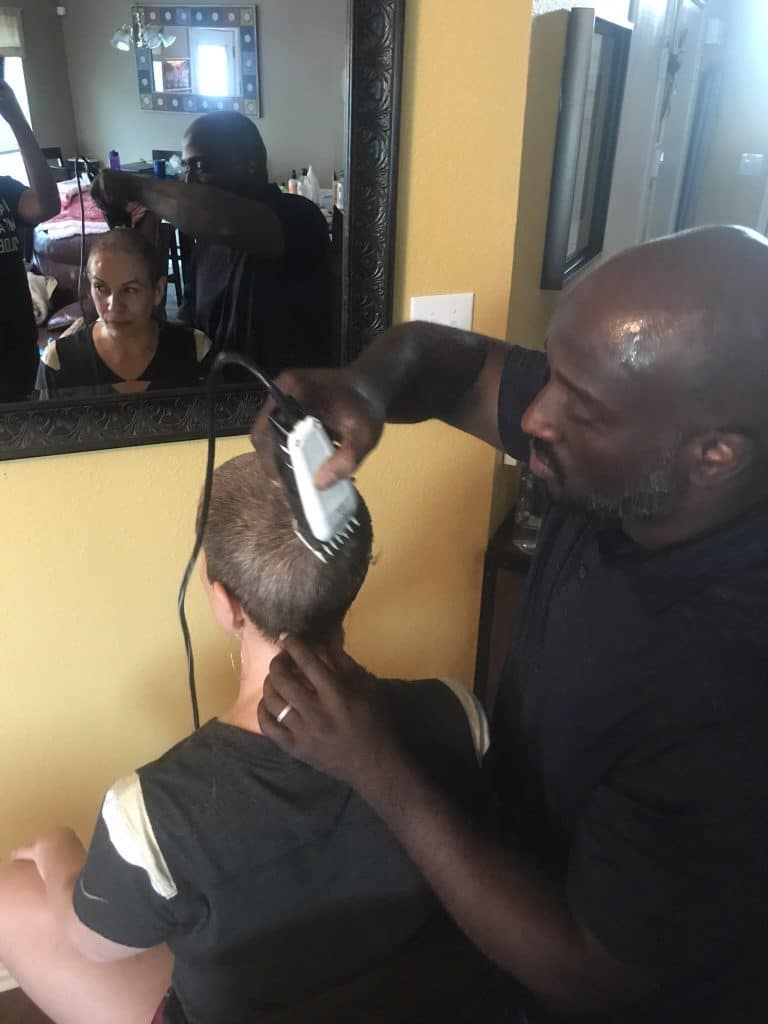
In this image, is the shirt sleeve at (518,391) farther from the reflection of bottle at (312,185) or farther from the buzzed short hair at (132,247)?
the buzzed short hair at (132,247)

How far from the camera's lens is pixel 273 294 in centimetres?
103

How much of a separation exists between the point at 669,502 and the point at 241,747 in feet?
1.54

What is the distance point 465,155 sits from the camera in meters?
1.04

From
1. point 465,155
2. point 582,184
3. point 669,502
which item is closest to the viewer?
point 669,502

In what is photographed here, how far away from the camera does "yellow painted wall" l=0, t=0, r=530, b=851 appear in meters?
1.01

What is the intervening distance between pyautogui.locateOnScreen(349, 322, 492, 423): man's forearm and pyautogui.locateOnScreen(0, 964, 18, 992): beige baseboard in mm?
1173

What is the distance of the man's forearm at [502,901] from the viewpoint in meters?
0.60

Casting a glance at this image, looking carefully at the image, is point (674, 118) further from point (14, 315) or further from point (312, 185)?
point (14, 315)

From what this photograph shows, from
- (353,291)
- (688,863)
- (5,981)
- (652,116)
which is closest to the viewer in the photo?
(688,863)

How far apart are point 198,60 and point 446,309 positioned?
17.2 inches

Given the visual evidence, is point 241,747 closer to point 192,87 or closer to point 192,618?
point 192,618

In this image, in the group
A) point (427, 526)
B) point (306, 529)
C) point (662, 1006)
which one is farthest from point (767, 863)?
point (427, 526)

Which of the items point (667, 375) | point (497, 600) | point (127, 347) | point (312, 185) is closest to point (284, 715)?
point (667, 375)

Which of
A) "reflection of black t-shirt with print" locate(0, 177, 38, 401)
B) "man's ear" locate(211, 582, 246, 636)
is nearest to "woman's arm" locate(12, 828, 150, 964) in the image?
"man's ear" locate(211, 582, 246, 636)
